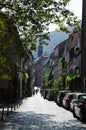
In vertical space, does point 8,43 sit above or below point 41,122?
above

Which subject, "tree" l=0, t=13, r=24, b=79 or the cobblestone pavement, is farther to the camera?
"tree" l=0, t=13, r=24, b=79

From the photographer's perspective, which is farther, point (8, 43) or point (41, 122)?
point (8, 43)

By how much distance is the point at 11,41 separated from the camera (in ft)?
89.9

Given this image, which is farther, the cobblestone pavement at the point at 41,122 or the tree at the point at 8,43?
the tree at the point at 8,43

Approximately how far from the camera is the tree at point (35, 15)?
1008 inches

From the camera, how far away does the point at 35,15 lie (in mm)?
26016

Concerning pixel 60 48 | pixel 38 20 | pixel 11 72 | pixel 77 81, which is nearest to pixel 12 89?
pixel 77 81

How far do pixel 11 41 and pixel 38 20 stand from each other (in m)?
2.37

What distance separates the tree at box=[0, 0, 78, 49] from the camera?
25609mm

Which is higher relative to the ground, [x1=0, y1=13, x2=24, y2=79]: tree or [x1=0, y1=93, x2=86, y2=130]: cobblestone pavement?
[x1=0, y1=13, x2=24, y2=79]: tree

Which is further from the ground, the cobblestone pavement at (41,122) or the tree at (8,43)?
the tree at (8,43)

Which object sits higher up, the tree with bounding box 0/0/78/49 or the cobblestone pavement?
the tree with bounding box 0/0/78/49

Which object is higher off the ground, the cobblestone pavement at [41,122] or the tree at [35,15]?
the tree at [35,15]

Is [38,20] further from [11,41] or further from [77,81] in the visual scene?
[77,81]
